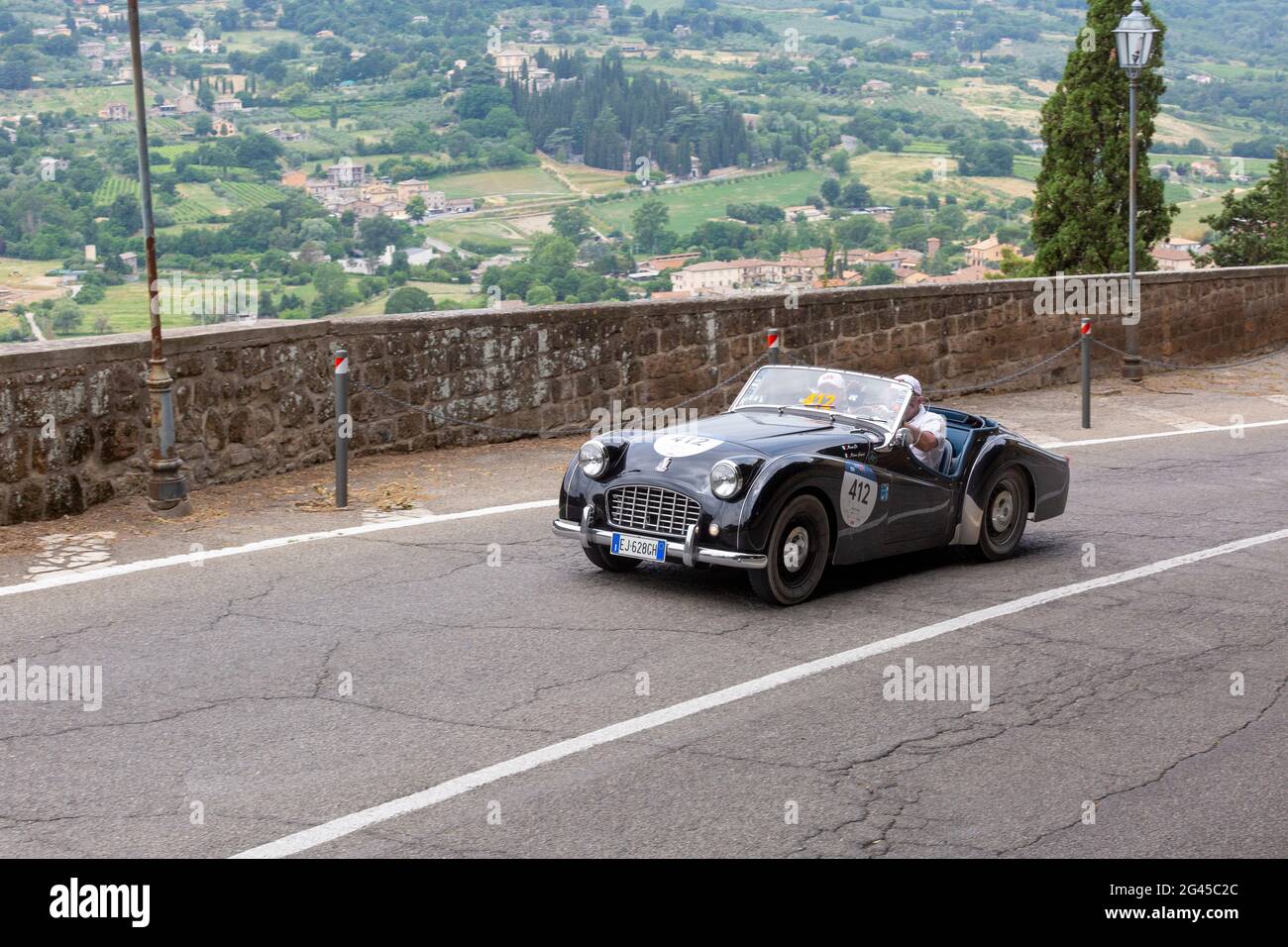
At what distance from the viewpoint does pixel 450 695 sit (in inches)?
279

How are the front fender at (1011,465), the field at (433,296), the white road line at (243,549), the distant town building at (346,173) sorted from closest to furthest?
the white road line at (243,549), the front fender at (1011,465), the field at (433,296), the distant town building at (346,173)

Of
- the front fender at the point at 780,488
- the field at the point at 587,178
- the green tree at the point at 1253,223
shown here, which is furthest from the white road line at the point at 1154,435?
the field at the point at 587,178

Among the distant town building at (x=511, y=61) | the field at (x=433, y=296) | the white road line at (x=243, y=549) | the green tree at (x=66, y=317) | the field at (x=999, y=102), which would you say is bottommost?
the white road line at (x=243, y=549)

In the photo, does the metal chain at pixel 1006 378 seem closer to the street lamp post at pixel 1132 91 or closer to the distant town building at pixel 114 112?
the street lamp post at pixel 1132 91

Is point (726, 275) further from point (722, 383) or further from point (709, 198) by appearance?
point (709, 198)

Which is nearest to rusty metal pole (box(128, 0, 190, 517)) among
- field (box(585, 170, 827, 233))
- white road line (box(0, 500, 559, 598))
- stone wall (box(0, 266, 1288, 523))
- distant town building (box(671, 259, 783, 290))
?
stone wall (box(0, 266, 1288, 523))

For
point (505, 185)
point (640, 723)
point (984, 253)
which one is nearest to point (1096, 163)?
point (984, 253)

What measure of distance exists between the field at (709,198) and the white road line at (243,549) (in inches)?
1380

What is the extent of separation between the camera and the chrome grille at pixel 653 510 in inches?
348

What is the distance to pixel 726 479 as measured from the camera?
8.71 m

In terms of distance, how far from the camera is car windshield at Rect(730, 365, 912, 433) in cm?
1002

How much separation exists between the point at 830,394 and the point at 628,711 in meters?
3.89
